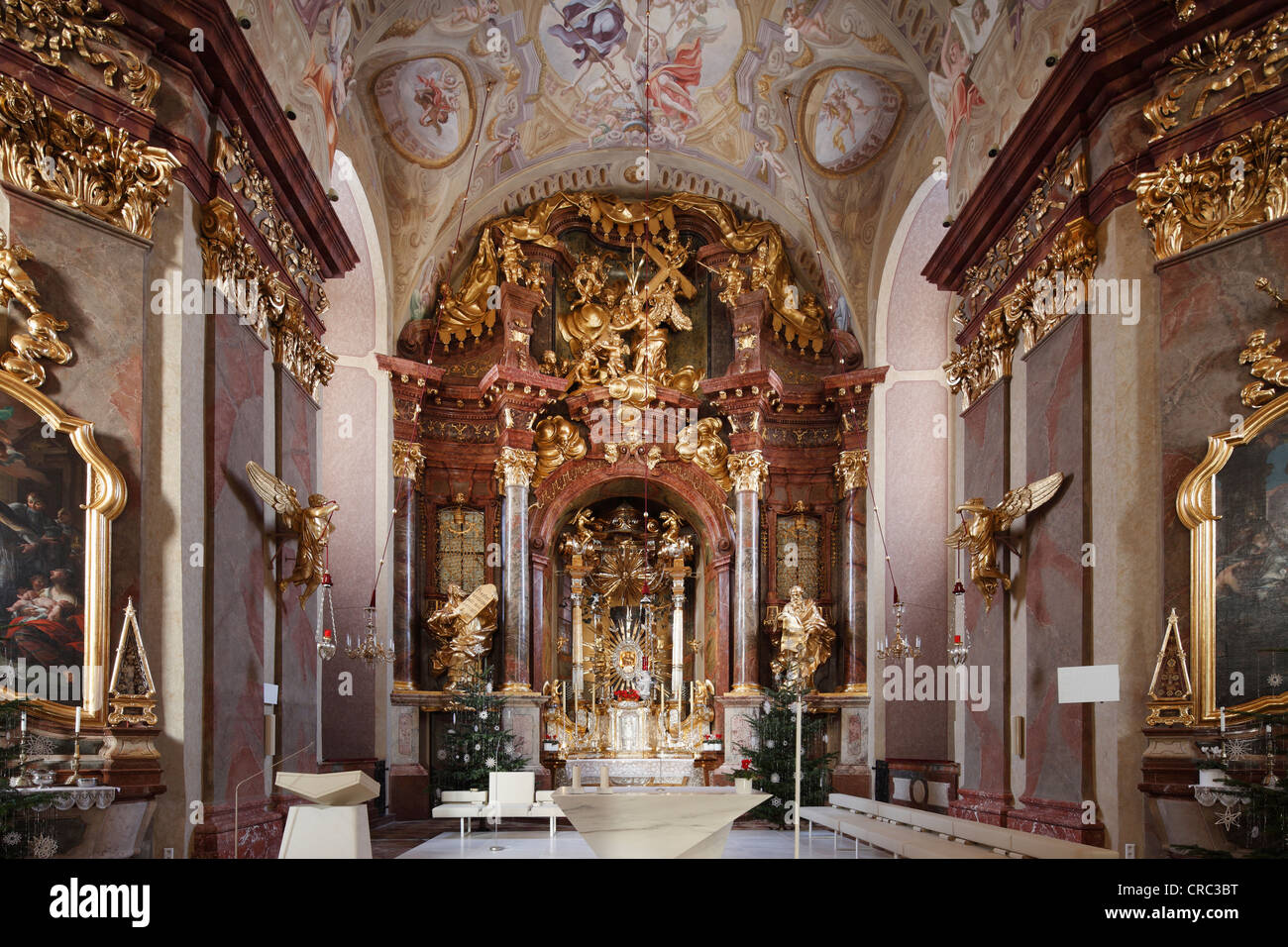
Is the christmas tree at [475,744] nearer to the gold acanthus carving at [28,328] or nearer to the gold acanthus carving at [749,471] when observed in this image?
the gold acanthus carving at [749,471]

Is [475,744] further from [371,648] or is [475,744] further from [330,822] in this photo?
[330,822]

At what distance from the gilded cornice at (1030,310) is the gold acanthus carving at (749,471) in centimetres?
600

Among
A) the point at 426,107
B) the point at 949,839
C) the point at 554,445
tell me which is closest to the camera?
the point at 949,839

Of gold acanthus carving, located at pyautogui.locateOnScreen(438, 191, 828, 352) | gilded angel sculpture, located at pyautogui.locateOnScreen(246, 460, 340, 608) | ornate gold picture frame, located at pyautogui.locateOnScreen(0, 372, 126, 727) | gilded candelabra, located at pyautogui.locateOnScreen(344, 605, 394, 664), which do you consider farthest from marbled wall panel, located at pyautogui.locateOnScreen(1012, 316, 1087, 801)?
gold acanthus carving, located at pyautogui.locateOnScreen(438, 191, 828, 352)

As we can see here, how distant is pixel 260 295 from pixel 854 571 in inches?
421

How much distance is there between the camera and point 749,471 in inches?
765

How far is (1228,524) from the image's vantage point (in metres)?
8.27

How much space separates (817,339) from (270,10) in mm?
11280

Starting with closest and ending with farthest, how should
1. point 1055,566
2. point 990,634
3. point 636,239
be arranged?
1. point 1055,566
2. point 990,634
3. point 636,239

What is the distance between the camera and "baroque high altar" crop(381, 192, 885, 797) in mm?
18531

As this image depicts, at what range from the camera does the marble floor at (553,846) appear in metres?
11.9

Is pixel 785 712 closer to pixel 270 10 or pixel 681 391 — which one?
pixel 681 391

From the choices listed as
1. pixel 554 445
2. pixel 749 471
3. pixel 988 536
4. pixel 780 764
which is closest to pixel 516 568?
pixel 554 445
